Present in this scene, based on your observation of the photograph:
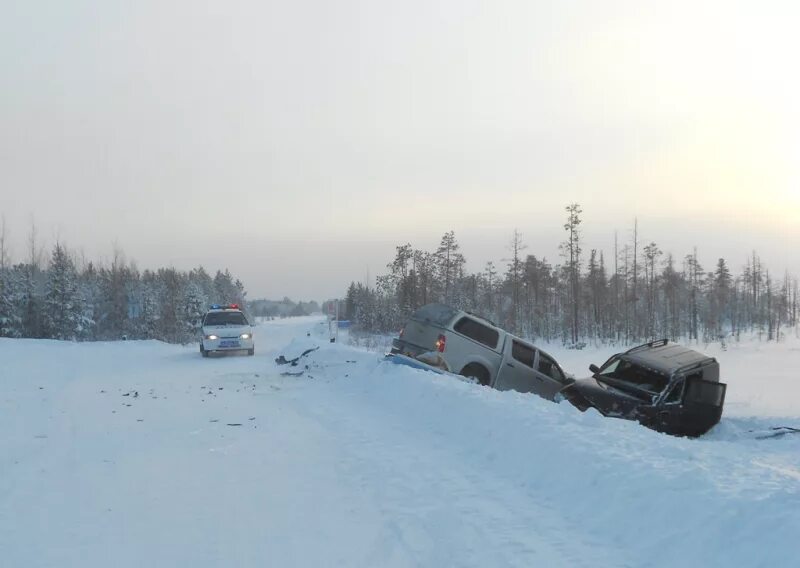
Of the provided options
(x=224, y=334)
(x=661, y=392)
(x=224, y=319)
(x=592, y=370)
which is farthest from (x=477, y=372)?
(x=224, y=319)

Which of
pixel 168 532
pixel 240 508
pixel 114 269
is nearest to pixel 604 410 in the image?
pixel 240 508

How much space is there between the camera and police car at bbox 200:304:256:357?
22.1 metres

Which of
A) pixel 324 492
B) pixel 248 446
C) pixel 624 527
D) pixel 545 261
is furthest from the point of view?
pixel 545 261

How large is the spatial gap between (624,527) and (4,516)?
5.30 m

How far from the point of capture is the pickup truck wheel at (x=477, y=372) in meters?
12.4

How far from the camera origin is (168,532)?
15.1 ft

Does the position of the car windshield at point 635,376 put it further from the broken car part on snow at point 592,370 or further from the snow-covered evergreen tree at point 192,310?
the snow-covered evergreen tree at point 192,310

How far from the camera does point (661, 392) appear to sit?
30.1 feet

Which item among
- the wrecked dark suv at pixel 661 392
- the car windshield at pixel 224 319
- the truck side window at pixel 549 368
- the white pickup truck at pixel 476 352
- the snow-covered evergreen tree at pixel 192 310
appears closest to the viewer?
the wrecked dark suv at pixel 661 392

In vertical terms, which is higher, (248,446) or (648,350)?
(648,350)

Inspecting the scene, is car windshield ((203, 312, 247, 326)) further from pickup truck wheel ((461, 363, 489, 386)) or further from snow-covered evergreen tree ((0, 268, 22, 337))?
snow-covered evergreen tree ((0, 268, 22, 337))

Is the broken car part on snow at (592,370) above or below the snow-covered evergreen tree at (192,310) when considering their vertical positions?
above

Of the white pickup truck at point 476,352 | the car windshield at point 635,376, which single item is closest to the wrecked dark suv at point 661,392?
the car windshield at point 635,376

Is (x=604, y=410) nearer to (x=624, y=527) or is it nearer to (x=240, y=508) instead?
(x=624, y=527)
